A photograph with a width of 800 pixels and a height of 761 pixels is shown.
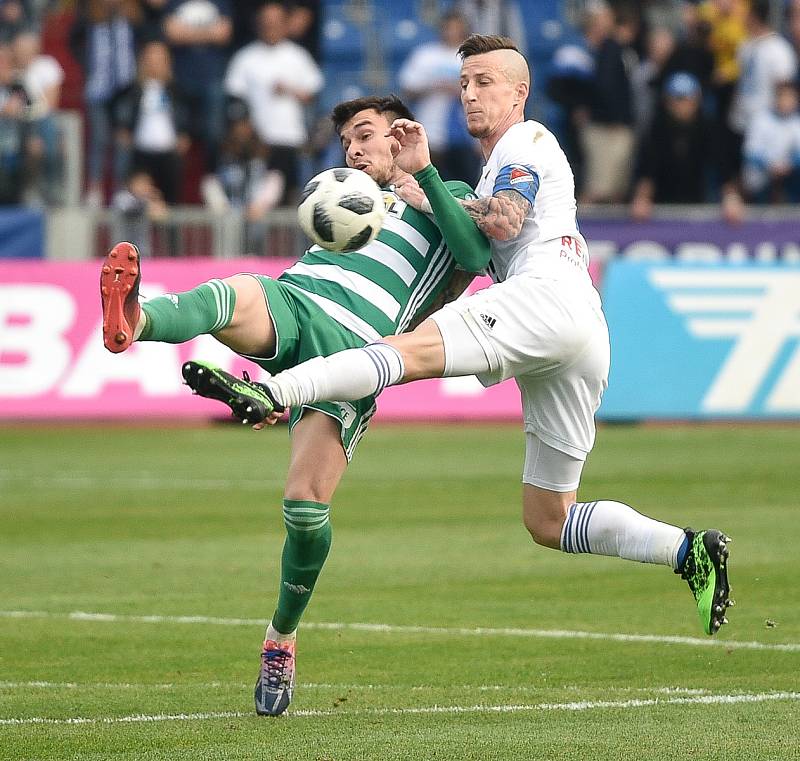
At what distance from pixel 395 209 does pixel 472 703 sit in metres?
2.09

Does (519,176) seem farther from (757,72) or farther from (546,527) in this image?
(757,72)

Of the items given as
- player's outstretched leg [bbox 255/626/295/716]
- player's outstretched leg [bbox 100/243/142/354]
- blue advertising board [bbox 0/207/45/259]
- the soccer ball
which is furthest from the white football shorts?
blue advertising board [bbox 0/207/45/259]

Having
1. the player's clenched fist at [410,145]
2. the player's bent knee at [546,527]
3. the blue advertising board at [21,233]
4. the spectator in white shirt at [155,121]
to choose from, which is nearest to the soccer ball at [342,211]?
the player's clenched fist at [410,145]

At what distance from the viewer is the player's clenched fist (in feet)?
21.6

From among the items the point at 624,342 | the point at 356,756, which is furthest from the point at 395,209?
the point at 624,342

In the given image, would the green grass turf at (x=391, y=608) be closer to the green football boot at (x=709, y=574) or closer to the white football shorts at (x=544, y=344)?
the green football boot at (x=709, y=574)

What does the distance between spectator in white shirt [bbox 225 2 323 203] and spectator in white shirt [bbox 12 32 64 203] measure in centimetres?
215

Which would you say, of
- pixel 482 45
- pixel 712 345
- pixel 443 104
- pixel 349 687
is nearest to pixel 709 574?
pixel 349 687

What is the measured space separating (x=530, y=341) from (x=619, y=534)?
845 mm

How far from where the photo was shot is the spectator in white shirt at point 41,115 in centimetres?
1948

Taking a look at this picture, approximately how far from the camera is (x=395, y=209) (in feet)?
23.6

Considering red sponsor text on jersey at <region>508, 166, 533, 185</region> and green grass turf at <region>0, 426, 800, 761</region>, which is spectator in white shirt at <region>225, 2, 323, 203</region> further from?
red sponsor text on jersey at <region>508, 166, 533, 185</region>

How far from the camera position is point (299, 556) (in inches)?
263

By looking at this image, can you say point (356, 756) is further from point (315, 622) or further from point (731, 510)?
point (731, 510)
